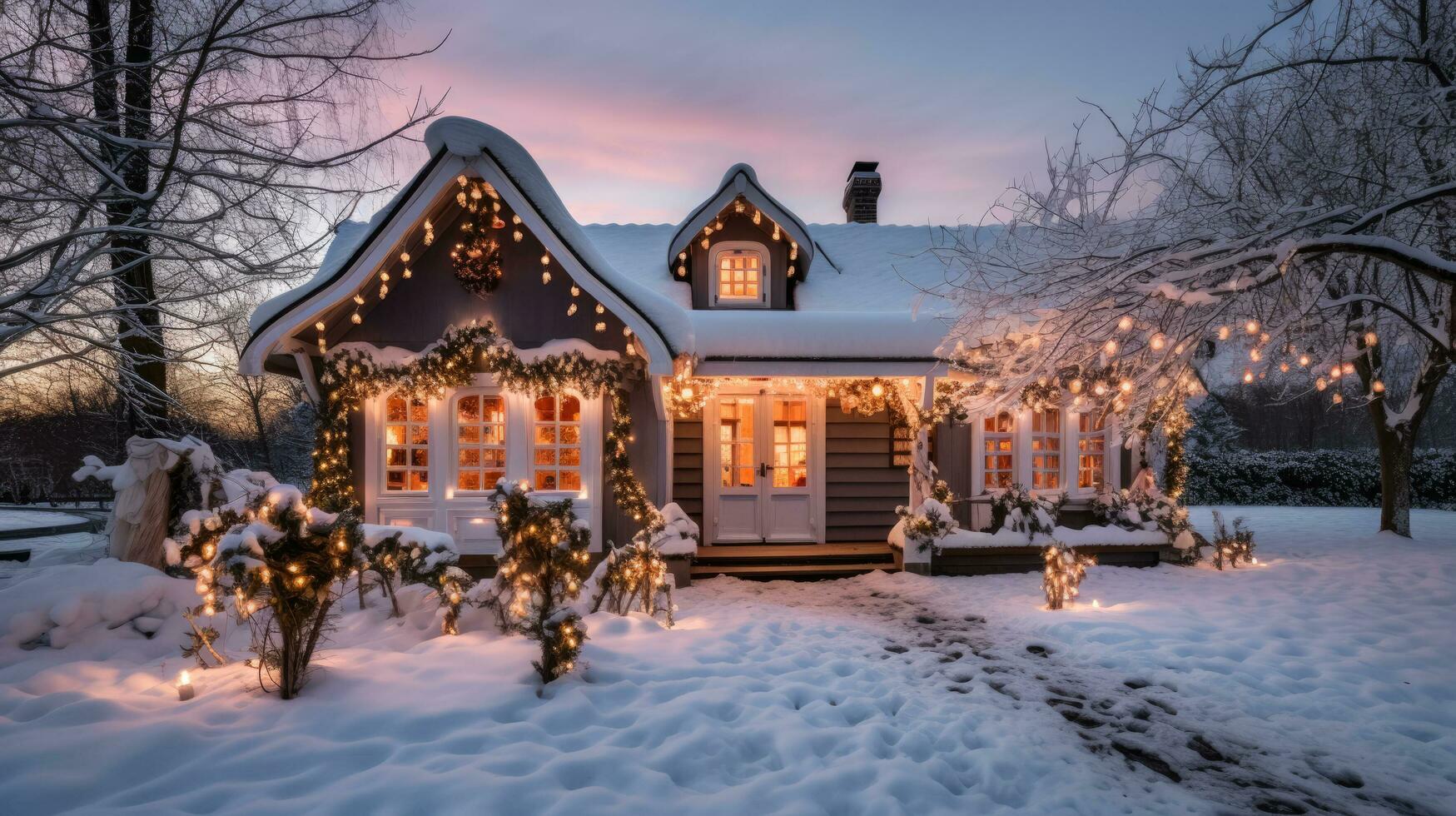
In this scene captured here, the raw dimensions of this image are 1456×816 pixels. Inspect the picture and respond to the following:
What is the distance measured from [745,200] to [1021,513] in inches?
236

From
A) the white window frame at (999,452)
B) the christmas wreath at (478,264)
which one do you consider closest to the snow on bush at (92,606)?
the christmas wreath at (478,264)

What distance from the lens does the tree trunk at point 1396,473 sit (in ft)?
33.0

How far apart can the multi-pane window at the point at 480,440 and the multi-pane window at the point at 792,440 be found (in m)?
3.93

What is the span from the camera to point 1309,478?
18531 millimetres

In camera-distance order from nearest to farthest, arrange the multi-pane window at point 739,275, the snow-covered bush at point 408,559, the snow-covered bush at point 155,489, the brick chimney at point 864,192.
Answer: the snow-covered bush at point 408,559, the snow-covered bush at point 155,489, the multi-pane window at point 739,275, the brick chimney at point 864,192

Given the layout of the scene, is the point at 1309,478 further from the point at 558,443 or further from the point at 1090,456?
the point at 558,443

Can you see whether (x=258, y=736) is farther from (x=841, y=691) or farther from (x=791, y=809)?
(x=841, y=691)

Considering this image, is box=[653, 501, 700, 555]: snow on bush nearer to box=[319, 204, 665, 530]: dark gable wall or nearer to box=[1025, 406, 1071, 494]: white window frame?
box=[319, 204, 665, 530]: dark gable wall

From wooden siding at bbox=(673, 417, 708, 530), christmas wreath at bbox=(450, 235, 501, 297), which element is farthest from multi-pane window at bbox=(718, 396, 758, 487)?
christmas wreath at bbox=(450, 235, 501, 297)

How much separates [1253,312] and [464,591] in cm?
663

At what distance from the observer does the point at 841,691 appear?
413cm

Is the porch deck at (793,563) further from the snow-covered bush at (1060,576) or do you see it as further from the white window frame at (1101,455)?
the white window frame at (1101,455)

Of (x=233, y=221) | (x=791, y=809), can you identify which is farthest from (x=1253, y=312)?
(x=233, y=221)

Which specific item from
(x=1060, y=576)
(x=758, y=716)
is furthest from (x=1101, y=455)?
(x=758, y=716)
